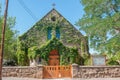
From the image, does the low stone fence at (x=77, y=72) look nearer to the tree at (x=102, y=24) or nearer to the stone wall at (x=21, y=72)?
the stone wall at (x=21, y=72)

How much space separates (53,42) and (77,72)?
1021 centimetres

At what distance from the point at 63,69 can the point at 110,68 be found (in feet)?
14.1

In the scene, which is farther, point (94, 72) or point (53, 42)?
point (53, 42)

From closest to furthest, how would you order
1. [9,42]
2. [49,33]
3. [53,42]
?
1. [53,42]
2. [49,33]
3. [9,42]

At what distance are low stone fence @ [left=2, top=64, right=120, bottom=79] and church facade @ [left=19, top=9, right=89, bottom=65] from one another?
912cm

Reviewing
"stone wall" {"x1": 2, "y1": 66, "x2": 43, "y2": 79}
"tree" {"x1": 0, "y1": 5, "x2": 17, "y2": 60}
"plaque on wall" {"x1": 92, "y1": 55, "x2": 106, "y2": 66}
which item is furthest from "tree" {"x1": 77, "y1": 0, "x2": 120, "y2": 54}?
"tree" {"x1": 0, "y1": 5, "x2": 17, "y2": 60}

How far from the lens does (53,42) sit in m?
35.1

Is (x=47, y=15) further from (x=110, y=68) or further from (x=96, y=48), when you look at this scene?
(x=110, y=68)

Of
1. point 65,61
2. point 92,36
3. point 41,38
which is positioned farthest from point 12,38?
point 92,36

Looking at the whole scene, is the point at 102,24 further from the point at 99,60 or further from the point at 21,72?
the point at 21,72

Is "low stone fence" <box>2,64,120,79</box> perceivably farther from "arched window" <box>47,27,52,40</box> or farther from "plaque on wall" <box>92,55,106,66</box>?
"arched window" <box>47,27,52,40</box>

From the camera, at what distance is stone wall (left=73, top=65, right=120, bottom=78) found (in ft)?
83.5

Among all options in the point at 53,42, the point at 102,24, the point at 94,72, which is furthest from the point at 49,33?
the point at 94,72

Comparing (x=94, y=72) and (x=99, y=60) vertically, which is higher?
(x=99, y=60)
